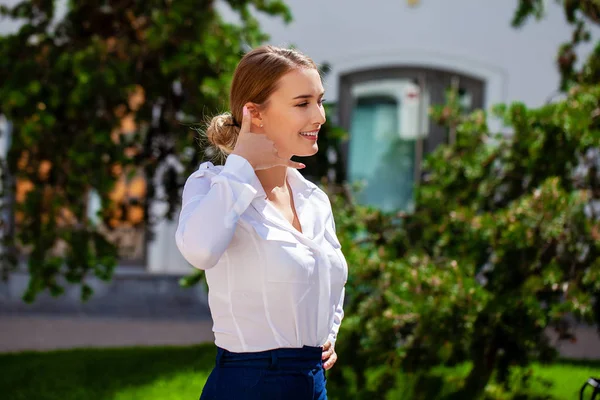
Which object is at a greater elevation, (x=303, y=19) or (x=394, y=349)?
(x=303, y=19)

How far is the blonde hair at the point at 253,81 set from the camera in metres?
1.94

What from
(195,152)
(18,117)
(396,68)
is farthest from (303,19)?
(18,117)

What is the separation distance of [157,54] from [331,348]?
4249mm

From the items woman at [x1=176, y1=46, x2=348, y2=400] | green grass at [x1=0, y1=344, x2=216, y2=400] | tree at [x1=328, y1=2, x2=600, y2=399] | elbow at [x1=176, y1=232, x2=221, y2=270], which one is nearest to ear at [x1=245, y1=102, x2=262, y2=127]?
woman at [x1=176, y1=46, x2=348, y2=400]

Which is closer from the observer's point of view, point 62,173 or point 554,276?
point 554,276

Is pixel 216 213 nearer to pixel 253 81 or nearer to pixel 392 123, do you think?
pixel 253 81

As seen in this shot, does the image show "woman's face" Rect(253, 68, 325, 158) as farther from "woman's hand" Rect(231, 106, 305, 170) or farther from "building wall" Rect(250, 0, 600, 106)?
"building wall" Rect(250, 0, 600, 106)

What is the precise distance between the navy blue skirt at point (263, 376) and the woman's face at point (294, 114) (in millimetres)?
468

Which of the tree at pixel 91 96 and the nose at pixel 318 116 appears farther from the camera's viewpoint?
the tree at pixel 91 96

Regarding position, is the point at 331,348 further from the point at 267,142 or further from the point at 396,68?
the point at 396,68

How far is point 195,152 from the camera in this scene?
5941mm

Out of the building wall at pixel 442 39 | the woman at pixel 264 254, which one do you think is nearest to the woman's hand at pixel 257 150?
the woman at pixel 264 254

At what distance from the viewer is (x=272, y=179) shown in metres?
2.04

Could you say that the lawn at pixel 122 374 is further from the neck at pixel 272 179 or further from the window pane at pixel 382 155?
the window pane at pixel 382 155
